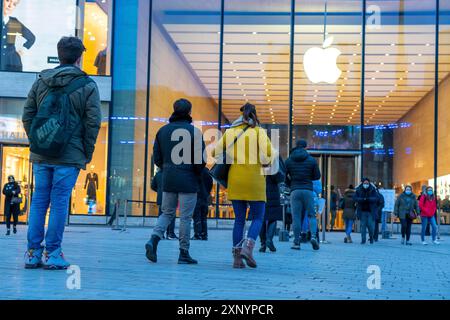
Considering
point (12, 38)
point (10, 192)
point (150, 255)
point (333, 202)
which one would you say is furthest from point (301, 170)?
point (12, 38)

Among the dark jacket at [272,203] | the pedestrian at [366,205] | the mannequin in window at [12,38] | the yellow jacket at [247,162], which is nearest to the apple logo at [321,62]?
the pedestrian at [366,205]

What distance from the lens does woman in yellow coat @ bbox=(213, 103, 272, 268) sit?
7805 millimetres

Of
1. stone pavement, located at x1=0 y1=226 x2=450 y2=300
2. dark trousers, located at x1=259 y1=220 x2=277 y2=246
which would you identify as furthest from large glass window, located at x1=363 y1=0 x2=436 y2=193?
stone pavement, located at x1=0 y1=226 x2=450 y2=300

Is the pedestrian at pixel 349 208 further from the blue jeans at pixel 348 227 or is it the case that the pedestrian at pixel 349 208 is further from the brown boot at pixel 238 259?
the brown boot at pixel 238 259

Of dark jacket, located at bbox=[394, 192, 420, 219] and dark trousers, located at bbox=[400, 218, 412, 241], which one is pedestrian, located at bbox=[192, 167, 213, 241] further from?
dark jacket, located at bbox=[394, 192, 420, 219]

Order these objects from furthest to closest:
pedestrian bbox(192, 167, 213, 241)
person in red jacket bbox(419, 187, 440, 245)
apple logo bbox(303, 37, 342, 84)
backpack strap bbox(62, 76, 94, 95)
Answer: apple logo bbox(303, 37, 342, 84) → person in red jacket bbox(419, 187, 440, 245) → pedestrian bbox(192, 167, 213, 241) → backpack strap bbox(62, 76, 94, 95)

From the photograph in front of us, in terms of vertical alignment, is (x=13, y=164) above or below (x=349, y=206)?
above

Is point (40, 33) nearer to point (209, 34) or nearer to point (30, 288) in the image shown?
point (209, 34)

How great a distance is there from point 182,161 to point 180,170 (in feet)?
0.33

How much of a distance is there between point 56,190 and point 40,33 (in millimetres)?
17888

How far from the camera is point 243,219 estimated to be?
794 centimetres

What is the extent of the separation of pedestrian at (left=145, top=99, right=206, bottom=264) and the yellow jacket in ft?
0.90

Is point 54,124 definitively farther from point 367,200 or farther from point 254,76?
point 254,76

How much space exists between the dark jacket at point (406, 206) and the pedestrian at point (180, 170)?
10.1m
